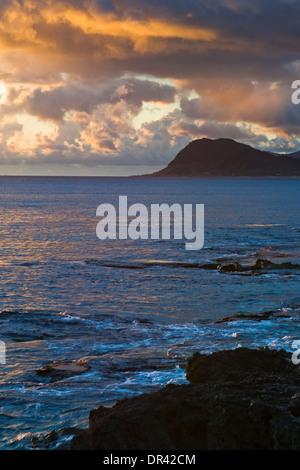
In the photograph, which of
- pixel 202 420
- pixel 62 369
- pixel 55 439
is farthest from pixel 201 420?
pixel 62 369

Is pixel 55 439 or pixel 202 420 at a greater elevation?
pixel 202 420

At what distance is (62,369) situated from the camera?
21500mm

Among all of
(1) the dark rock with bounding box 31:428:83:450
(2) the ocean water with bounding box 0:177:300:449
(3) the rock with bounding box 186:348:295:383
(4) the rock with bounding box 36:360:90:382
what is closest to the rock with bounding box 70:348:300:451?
(3) the rock with bounding box 186:348:295:383

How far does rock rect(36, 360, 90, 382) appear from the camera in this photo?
20.9 meters

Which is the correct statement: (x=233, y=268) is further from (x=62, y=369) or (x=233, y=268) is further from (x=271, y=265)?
(x=62, y=369)

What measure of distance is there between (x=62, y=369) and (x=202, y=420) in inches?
369

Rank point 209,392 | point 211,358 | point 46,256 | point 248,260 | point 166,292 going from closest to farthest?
point 209,392 → point 211,358 → point 166,292 → point 248,260 → point 46,256

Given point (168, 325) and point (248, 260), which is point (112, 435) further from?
point (248, 260)

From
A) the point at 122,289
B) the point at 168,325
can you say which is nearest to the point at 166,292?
the point at 122,289

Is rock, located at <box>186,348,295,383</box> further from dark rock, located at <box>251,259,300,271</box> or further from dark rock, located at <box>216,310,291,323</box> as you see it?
dark rock, located at <box>251,259,300,271</box>

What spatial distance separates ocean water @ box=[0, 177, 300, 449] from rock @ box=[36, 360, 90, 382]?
0.30 m

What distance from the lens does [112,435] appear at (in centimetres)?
1280

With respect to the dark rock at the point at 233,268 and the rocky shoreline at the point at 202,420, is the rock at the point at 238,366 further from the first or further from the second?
the dark rock at the point at 233,268

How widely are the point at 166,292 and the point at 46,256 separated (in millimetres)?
20707
